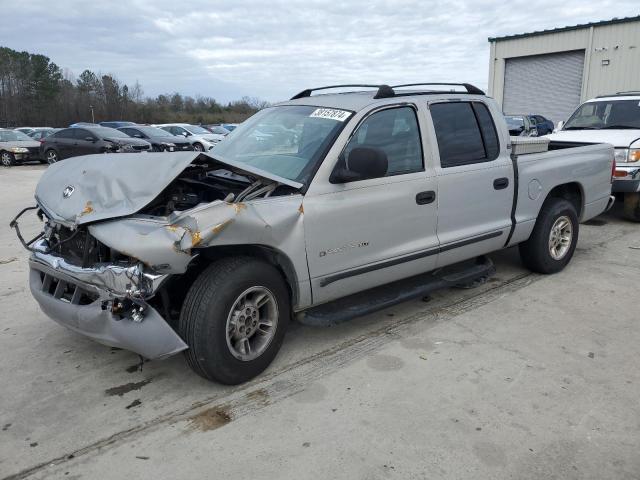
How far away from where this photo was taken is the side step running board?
12.6 ft

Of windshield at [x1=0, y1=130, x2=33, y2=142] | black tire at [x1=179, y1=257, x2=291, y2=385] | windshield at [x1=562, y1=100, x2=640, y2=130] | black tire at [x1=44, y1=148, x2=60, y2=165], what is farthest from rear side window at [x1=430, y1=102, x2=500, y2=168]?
windshield at [x1=0, y1=130, x2=33, y2=142]

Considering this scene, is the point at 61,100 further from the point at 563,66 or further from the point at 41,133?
the point at 563,66

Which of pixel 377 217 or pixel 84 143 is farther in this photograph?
pixel 84 143

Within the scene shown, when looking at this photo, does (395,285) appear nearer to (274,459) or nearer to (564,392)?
(564,392)

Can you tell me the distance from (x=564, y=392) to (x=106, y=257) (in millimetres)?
3021

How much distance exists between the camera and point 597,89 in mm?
24484

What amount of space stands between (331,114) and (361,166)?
2.29 ft

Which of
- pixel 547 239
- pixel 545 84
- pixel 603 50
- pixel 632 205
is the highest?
pixel 603 50

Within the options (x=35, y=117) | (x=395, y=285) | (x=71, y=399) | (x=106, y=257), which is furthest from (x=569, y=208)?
(x=35, y=117)

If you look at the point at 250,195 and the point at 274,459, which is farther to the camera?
the point at 250,195

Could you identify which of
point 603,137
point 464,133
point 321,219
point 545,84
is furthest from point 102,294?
point 545,84

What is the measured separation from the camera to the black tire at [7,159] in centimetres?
2091

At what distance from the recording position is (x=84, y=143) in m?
19.3

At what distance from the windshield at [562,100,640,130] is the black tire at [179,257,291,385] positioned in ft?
25.7
